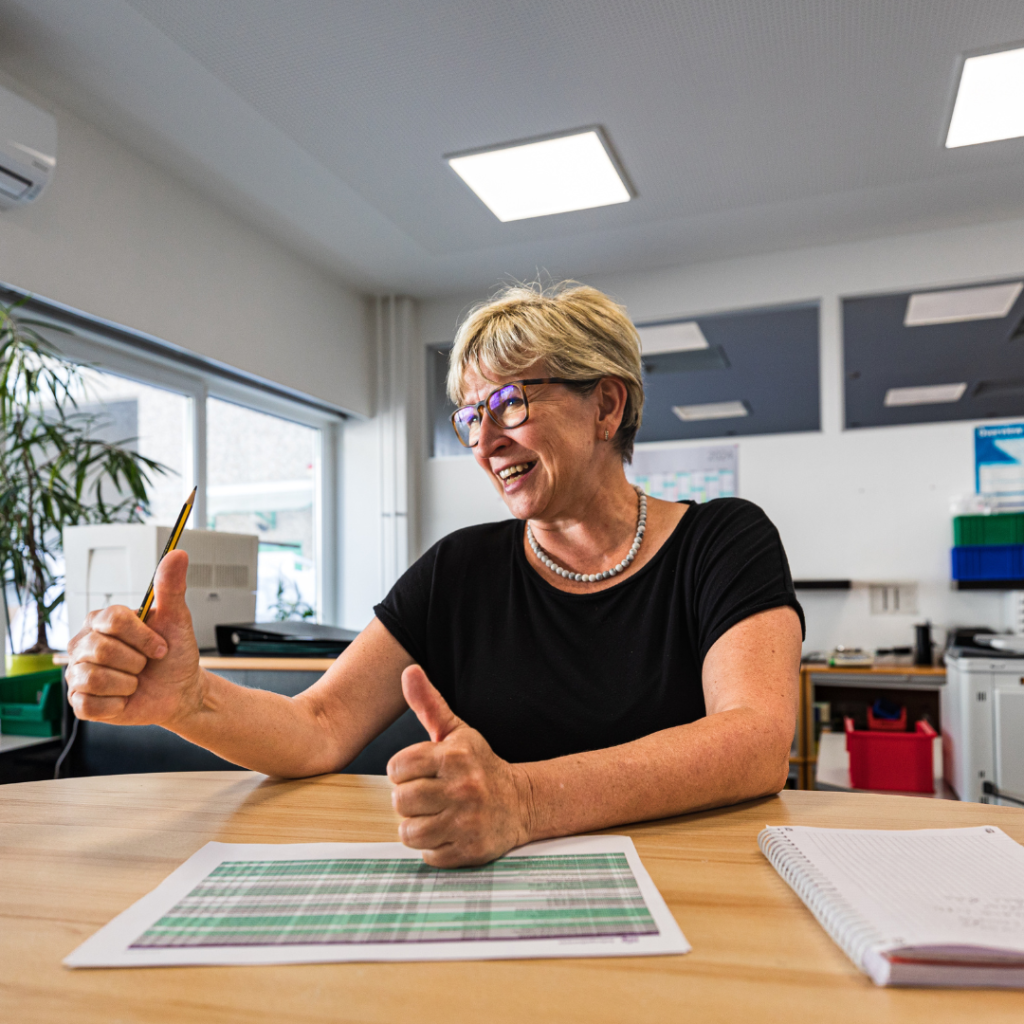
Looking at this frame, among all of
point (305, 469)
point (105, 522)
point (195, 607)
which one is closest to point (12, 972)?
point (195, 607)

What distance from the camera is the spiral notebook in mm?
489

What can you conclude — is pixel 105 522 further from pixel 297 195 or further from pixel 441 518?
pixel 441 518

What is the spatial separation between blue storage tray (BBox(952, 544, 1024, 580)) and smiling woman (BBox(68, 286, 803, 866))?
2770 millimetres

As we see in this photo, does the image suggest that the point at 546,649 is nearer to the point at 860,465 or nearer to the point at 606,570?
the point at 606,570

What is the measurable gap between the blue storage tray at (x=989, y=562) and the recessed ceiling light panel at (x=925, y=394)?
0.74 meters

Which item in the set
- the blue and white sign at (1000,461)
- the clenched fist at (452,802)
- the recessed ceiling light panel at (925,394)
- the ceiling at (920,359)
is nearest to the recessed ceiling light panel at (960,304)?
the ceiling at (920,359)

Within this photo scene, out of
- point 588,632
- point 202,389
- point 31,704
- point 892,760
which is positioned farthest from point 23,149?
point 892,760

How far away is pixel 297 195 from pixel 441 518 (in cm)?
191

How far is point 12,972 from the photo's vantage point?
1.72ft

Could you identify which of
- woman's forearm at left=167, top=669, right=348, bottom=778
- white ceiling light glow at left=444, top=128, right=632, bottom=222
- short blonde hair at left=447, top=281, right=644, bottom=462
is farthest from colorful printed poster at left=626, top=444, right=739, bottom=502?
woman's forearm at left=167, top=669, right=348, bottom=778

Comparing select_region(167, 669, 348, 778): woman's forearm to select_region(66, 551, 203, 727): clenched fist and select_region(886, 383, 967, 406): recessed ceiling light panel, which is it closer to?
select_region(66, 551, 203, 727): clenched fist

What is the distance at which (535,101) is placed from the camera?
272cm

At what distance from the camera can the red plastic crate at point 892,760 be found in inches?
108

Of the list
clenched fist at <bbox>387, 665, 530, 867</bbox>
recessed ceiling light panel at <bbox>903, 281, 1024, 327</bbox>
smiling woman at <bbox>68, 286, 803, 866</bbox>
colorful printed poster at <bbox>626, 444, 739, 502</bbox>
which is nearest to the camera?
clenched fist at <bbox>387, 665, 530, 867</bbox>
